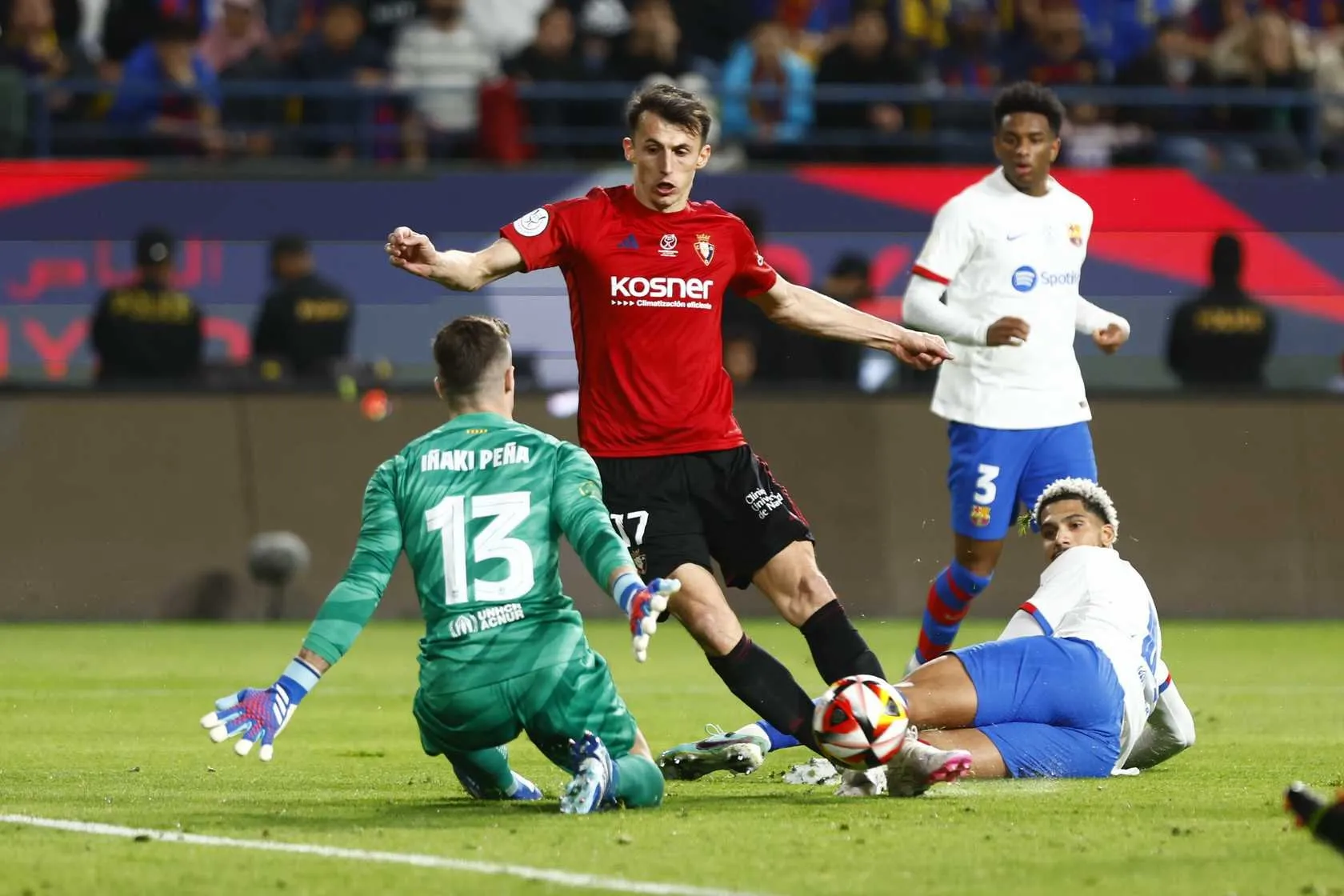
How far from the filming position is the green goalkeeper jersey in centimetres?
655

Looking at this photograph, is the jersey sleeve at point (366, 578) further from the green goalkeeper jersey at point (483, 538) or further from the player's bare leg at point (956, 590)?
the player's bare leg at point (956, 590)

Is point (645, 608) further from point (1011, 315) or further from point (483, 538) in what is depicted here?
point (1011, 315)

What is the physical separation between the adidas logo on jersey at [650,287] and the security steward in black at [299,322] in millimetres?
8938

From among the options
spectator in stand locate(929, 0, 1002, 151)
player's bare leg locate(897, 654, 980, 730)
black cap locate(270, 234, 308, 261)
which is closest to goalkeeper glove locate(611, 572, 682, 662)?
player's bare leg locate(897, 654, 980, 730)

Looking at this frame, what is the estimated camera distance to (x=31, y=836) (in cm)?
611

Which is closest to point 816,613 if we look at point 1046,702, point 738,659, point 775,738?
point 738,659

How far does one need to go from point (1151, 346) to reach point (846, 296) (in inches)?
91.3

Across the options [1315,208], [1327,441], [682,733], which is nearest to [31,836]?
[682,733]

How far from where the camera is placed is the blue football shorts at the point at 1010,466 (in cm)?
1022

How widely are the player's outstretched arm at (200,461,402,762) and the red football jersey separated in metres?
1.10

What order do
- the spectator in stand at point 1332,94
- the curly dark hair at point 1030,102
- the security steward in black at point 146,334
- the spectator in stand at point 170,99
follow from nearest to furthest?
the curly dark hair at point 1030,102 → the security steward in black at point 146,334 → the spectator in stand at point 170,99 → the spectator in stand at point 1332,94

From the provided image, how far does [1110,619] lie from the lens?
304 inches

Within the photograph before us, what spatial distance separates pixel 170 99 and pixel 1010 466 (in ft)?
33.2

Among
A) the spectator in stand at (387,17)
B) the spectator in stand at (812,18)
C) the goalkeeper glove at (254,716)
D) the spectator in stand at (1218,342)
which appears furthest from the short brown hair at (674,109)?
the spectator in stand at (387,17)
